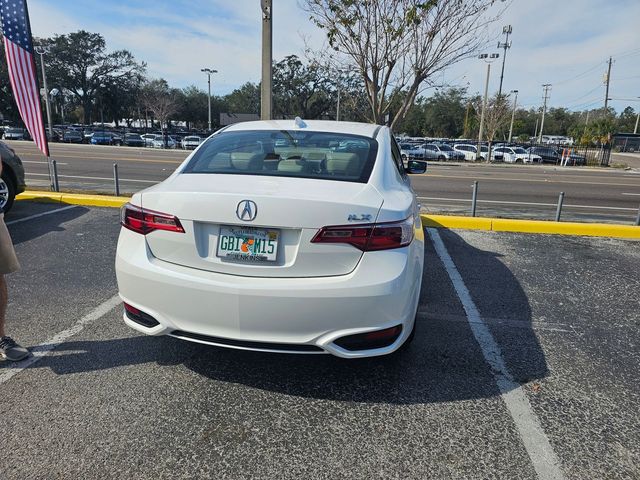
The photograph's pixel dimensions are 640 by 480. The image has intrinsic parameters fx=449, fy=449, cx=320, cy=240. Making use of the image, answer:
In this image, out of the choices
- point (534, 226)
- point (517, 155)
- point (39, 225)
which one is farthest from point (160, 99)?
point (534, 226)

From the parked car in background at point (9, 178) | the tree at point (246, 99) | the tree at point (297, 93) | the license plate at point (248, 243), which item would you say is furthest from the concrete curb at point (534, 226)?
the tree at point (246, 99)

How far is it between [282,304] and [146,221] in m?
0.96

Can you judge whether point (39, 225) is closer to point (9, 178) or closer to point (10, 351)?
point (9, 178)

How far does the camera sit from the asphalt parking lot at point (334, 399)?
2.19m

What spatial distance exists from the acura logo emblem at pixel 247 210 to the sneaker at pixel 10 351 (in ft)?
6.21

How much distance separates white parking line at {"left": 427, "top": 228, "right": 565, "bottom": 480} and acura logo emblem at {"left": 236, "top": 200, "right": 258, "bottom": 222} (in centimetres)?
186

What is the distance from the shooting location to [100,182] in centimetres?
1308

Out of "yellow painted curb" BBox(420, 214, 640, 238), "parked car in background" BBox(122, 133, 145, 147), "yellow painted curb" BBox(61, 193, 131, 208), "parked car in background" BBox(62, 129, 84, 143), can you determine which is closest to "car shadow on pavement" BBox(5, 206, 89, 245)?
"yellow painted curb" BBox(61, 193, 131, 208)

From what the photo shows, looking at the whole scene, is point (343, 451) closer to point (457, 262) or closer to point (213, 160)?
point (213, 160)

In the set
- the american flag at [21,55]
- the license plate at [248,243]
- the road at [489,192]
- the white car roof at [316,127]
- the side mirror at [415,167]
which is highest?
the american flag at [21,55]

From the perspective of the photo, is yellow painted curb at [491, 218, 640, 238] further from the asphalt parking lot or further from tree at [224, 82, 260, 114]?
tree at [224, 82, 260, 114]

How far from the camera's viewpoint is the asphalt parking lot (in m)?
2.19

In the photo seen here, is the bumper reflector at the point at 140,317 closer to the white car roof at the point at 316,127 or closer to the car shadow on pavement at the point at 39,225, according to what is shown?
the white car roof at the point at 316,127

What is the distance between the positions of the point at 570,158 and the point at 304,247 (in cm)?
4026
